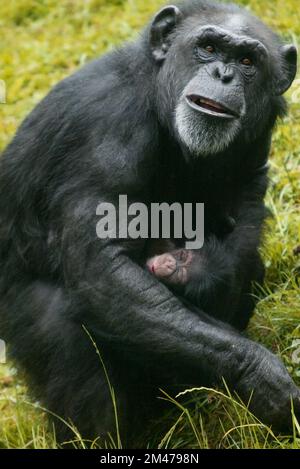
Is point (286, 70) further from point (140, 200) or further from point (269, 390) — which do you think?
point (269, 390)

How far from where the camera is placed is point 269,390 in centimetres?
611

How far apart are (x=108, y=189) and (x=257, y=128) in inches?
50.5

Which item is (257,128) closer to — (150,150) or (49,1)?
(150,150)

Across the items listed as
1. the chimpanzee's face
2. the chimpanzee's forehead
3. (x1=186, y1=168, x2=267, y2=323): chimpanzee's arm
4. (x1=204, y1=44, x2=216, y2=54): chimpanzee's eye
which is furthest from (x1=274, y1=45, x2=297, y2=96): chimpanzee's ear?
(x1=186, y1=168, x2=267, y2=323): chimpanzee's arm

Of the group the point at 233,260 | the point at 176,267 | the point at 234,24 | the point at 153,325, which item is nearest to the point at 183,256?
the point at 176,267

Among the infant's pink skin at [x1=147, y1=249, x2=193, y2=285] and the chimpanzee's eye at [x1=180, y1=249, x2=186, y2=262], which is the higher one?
the chimpanzee's eye at [x1=180, y1=249, x2=186, y2=262]

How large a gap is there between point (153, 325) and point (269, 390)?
846 millimetres

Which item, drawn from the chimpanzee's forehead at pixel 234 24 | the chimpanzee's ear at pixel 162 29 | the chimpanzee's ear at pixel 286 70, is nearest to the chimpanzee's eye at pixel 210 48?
the chimpanzee's forehead at pixel 234 24

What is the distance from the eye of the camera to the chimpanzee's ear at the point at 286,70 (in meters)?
6.95

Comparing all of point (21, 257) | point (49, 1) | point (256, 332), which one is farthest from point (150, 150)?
point (49, 1)

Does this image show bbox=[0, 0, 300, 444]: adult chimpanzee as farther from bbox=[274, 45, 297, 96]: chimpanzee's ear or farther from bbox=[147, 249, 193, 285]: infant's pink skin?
bbox=[147, 249, 193, 285]: infant's pink skin

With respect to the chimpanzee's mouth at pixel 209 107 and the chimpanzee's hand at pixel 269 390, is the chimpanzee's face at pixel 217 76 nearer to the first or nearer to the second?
the chimpanzee's mouth at pixel 209 107

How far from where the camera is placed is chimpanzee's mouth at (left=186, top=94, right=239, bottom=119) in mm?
6379

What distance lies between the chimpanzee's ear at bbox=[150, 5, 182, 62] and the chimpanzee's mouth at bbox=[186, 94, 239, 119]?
50cm
